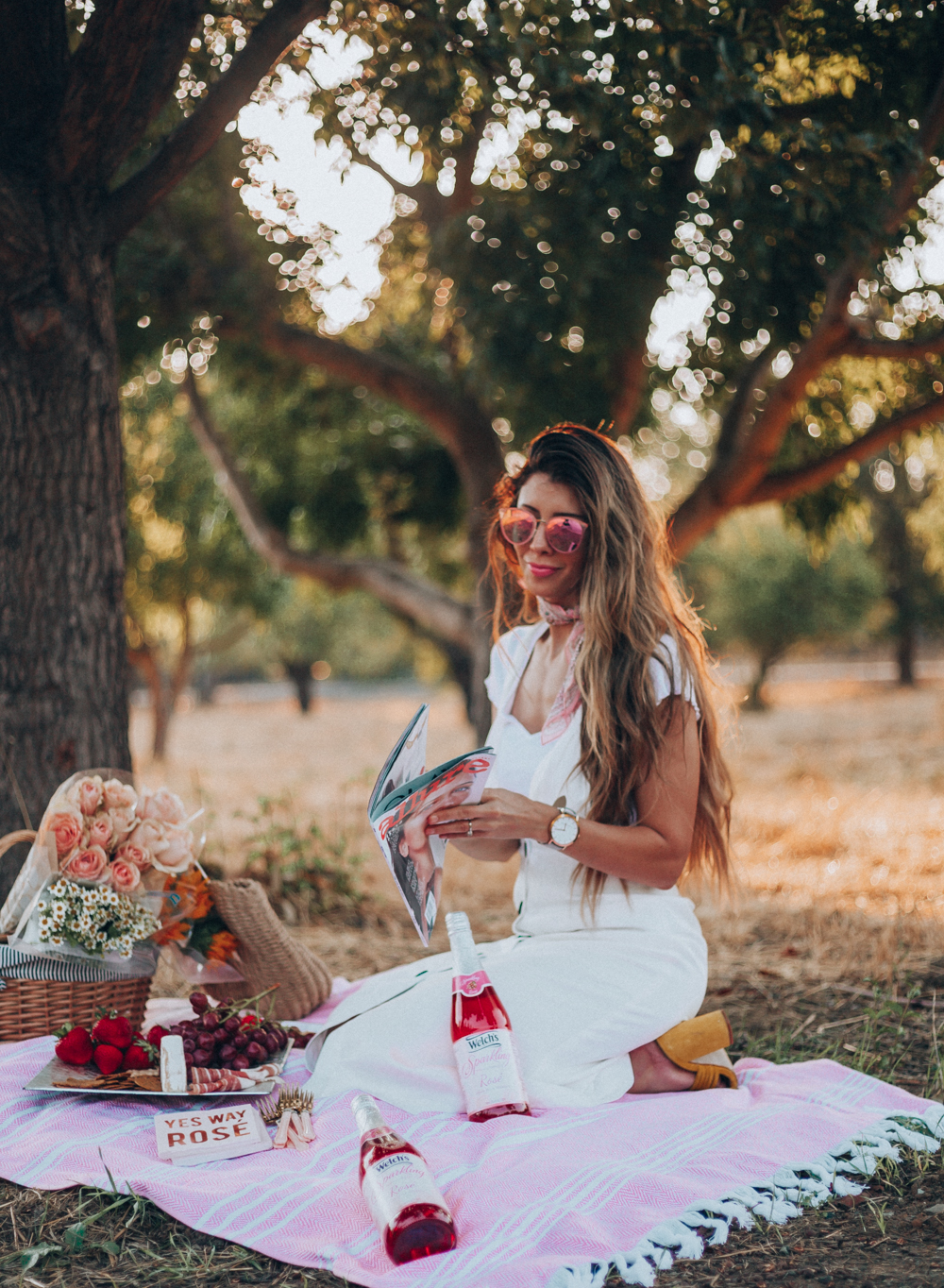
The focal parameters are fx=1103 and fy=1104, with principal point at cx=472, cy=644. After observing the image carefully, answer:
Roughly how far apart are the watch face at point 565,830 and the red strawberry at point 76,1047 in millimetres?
1486

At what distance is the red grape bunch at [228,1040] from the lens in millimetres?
3186

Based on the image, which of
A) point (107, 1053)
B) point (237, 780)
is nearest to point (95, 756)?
point (107, 1053)

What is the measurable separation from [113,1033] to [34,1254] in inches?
31.0

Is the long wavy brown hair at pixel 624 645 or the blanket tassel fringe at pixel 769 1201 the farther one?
the long wavy brown hair at pixel 624 645

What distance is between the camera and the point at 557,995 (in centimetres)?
305

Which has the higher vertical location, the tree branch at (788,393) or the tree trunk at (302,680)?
the tree branch at (788,393)

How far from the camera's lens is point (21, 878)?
Answer: 3.52 metres

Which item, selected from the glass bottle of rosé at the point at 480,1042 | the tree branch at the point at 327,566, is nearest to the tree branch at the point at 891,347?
the tree branch at the point at 327,566

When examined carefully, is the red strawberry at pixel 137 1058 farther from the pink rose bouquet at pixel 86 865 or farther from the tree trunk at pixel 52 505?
the tree trunk at pixel 52 505

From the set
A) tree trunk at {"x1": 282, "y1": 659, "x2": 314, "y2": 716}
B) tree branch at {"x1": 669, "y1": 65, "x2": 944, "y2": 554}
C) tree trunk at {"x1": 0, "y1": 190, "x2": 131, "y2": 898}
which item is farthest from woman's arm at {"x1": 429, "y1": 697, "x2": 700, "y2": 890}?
tree trunk at {"x1": 282, "y1": 659, "x2": 314, "y2": 716}

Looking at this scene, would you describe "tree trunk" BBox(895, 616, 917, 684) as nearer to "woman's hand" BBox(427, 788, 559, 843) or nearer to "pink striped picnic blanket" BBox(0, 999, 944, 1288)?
"pink striped picnic blanket" BBox(0, 999, 944, 1288)

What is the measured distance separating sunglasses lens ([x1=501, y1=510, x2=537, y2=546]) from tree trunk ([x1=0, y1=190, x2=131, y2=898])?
1933mm

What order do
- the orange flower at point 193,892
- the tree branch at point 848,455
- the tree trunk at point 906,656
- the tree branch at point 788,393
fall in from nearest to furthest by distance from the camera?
the orange flower at point 193,892
the tree branch at point 788,393
the tree branch at point 848,455
the tree trunk at point 906,656

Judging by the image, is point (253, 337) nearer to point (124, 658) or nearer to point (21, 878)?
point (124, 658)
